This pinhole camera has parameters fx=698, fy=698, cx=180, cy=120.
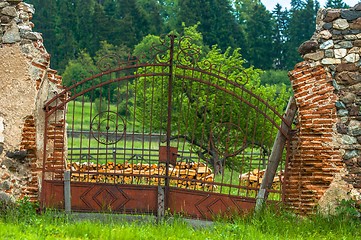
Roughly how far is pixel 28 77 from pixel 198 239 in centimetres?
362

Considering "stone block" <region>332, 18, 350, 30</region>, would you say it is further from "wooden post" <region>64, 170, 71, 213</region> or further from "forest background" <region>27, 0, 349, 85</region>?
"forest background" <region>27, 0, 349, 85</region>

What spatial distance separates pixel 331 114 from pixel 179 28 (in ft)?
148

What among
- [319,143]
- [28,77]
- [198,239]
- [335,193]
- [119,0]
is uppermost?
[119,0]

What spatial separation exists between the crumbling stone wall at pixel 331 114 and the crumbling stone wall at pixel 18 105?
12.8 ft

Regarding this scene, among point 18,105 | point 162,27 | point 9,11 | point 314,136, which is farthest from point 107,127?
point 162,27

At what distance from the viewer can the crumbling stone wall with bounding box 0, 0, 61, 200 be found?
10445mm

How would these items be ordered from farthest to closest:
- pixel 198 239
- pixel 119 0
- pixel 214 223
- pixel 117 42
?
1. pixel 119 0
2. pixel 117 42
3. pixel 214 223
4. pixel 198 239

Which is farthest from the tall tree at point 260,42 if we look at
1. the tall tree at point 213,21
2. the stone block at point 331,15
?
the stone block at point 331,15

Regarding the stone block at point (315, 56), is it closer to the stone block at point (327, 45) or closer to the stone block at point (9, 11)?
the stone block at point (327, 45)

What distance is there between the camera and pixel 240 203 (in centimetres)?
1021

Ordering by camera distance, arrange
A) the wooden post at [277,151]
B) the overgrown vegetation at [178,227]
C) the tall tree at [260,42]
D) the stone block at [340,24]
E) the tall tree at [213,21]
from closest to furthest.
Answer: the overgrown vegetation at [178,227], the stone block at [340,24], the wooden post at [277,151], the tall tree at [213,21], the tall tree at [260,42]

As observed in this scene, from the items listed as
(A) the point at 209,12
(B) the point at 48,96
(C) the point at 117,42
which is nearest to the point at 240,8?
(A) the point at 209,12

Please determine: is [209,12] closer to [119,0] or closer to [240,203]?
[119,0]

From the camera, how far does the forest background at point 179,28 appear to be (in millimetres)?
53500
